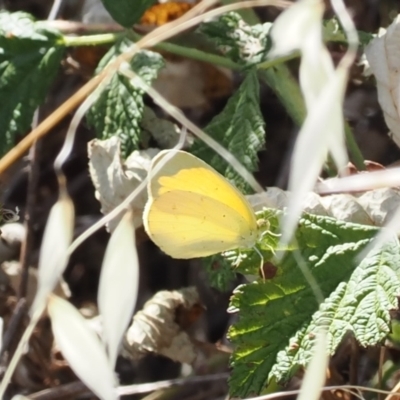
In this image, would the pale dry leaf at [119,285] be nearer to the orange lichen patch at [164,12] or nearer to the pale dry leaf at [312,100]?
the pale dry leaf at [312,100]

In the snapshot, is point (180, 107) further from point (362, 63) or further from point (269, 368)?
point (269, 368)

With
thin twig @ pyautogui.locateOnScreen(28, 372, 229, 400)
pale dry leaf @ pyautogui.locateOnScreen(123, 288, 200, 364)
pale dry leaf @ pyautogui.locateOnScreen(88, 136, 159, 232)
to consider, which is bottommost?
thin twig @ pyautogui.locateOnScreen(28, 372, 229, 400)

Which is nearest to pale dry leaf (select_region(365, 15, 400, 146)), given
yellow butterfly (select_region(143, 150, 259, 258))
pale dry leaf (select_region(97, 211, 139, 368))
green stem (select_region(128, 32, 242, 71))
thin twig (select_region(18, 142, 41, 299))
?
green stem (select_region(128, 32, 242, 71))

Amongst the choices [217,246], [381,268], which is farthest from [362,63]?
[217,246]

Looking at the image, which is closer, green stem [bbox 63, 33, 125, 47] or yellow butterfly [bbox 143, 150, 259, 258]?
yellow butterfly [bbox 143, 150, 259, 258]

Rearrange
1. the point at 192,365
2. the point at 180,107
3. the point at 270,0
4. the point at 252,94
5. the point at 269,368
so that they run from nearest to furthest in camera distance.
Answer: the point at 270,0
the point at 269,368
the point at 252,94
the point at 192,365
the point at 180,107

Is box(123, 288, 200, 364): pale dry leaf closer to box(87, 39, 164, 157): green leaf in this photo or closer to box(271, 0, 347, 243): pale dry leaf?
box(87, 39, 164, 157): green leaf
